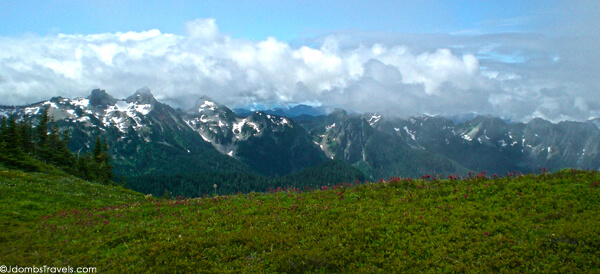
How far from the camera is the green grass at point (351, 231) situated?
37.3 feet

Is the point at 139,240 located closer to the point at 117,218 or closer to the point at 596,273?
the point at 117,218

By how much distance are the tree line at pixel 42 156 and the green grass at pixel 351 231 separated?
35366 millimetres

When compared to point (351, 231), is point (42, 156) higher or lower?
lower

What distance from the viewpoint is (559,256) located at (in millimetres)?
10664

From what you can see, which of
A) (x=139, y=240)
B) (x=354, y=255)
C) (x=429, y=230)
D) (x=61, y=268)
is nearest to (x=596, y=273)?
(x=429, y=230)

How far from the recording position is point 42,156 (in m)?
70.4

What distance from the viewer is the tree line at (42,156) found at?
48250 mm

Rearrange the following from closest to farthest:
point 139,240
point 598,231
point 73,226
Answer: point 598,231, point 139,240, point 73,226

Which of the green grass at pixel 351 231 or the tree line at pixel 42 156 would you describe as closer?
the green grass at pixel 351 231

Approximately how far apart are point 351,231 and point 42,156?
268 ft

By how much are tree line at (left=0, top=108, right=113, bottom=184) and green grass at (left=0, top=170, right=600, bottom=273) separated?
116ft

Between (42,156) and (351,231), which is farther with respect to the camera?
(42,156)

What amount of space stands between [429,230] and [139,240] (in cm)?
1295

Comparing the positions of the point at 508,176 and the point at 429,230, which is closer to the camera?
the point at 429,230
